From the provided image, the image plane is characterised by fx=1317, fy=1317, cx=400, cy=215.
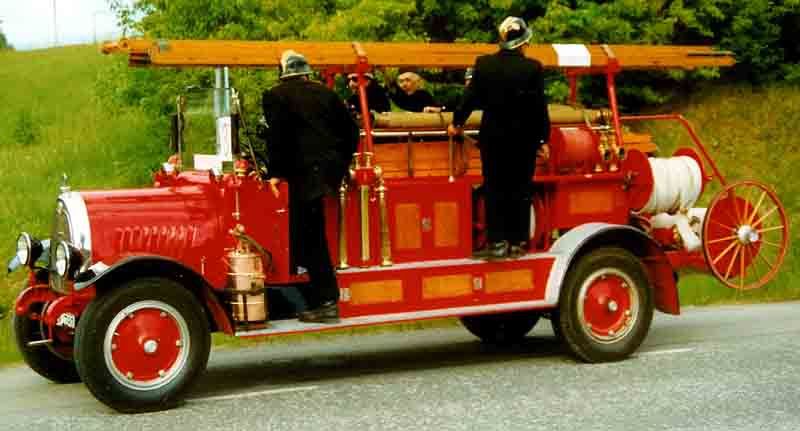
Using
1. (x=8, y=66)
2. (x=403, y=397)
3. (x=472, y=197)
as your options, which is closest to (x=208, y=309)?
(x=403, y=397)

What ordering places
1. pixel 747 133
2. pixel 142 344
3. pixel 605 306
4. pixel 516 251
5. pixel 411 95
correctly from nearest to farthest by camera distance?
pixel 142 344 → pixel 516 251 → pixel 605 306 → pixel 411 95 → pixel 747 133

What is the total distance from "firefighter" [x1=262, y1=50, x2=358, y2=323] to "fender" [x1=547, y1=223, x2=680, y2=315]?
1.69 metres

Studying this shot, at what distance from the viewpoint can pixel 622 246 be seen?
9414 mm

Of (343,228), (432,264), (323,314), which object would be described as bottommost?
(323,314)

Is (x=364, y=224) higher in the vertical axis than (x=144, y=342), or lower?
higher

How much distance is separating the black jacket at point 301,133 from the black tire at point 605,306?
1914 mm

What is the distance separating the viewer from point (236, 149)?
8406 mm

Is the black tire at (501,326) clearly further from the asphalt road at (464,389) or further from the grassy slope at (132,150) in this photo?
the grassy slope at (132,150)

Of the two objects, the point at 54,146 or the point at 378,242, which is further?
the point at 54,146

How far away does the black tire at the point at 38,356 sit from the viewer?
28.2 ft

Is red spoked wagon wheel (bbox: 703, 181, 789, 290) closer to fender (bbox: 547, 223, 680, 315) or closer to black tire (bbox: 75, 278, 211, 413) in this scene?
Result: fender (bbox: 547, 223, 680, 315)

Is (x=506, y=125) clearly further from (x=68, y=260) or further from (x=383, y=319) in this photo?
(x=68, y=260)

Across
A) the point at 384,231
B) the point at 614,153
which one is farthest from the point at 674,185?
the point at 384,231

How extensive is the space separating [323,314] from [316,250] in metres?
0.40
